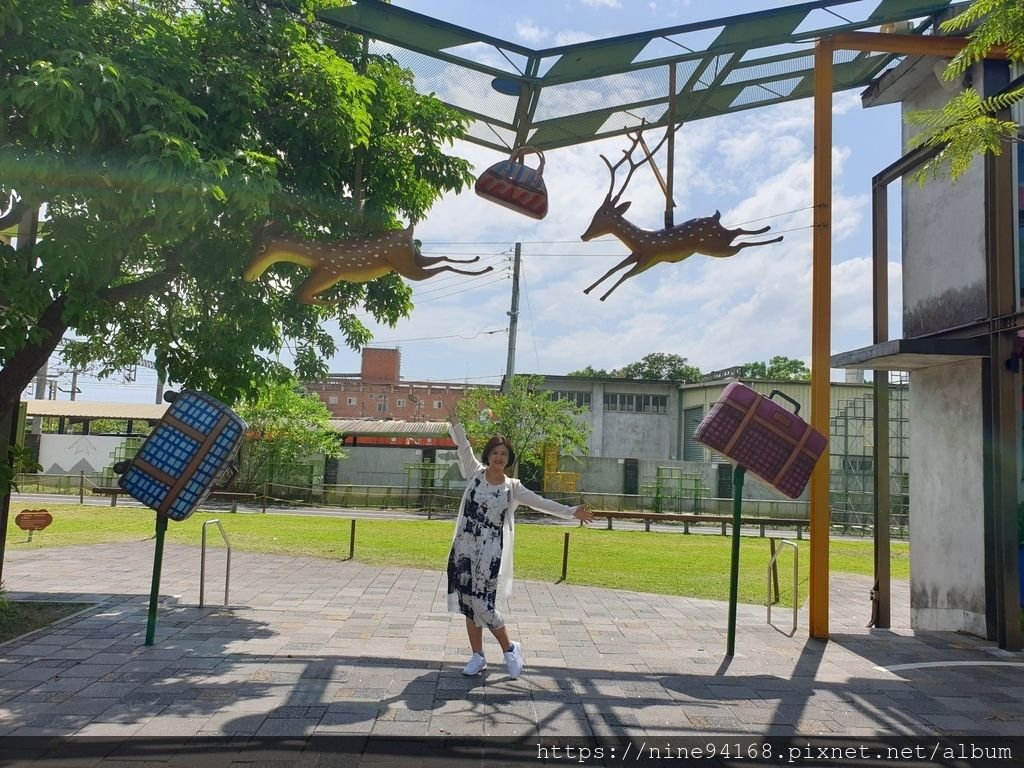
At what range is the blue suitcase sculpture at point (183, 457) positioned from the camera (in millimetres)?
5820

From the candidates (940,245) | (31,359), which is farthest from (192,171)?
(940,245)

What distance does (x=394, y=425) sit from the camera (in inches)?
1467

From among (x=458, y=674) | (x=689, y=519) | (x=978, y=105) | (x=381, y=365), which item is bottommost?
(x=689, y=519)

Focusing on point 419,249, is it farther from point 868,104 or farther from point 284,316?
point 868,104

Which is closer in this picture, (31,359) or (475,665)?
(475,665)

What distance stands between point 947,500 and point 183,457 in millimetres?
7678

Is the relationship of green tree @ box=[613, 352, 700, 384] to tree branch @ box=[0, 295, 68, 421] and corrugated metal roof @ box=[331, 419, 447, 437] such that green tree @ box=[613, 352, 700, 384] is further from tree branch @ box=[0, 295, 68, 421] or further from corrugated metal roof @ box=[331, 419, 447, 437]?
tree branch @ box=[0, 295, 68, 421]

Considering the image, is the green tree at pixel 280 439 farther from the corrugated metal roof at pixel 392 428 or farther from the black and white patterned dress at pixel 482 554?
the black and white patterned dress at pixel 482 554

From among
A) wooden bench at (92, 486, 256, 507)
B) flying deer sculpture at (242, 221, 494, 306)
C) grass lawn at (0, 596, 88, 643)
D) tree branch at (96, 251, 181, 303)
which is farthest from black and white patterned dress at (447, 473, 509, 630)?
wooden bench at (92, 486, 256, 507)

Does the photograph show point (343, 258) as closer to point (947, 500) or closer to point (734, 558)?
point (734, 558)

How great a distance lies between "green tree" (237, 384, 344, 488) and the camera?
100.0 ft

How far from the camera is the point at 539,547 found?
53.0 feet

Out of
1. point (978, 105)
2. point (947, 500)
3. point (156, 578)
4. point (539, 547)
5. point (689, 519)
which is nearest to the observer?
point (978, 105)

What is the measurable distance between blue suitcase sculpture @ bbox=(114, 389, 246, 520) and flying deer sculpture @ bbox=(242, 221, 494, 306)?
Result: 117 cm
